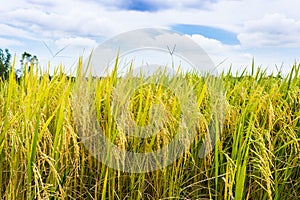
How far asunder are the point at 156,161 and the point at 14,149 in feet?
2.57

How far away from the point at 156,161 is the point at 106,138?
0.96 feet

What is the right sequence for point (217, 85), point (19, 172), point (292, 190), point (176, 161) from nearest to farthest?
point (19, 172) → point (176, 161) → point (292, 190) → point (217, 85)

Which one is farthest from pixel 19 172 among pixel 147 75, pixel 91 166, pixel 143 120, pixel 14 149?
pixel 147 75

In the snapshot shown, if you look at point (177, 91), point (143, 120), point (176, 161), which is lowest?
point (176, 161)

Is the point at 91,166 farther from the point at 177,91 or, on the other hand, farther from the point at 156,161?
the point at 177,91

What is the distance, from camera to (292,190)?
2.35m

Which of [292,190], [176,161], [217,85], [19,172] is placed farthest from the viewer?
[217,85]

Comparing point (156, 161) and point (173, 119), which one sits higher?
point (173, 119)

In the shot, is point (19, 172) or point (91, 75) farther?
point (91, 75)

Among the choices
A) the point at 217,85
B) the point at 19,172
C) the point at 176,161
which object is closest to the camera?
the point at 19,172

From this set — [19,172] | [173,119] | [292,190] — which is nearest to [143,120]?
[173,119]

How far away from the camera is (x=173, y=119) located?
83.8 inches

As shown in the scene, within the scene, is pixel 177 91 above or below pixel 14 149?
above

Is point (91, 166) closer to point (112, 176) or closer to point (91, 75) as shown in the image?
point (112, 176)
